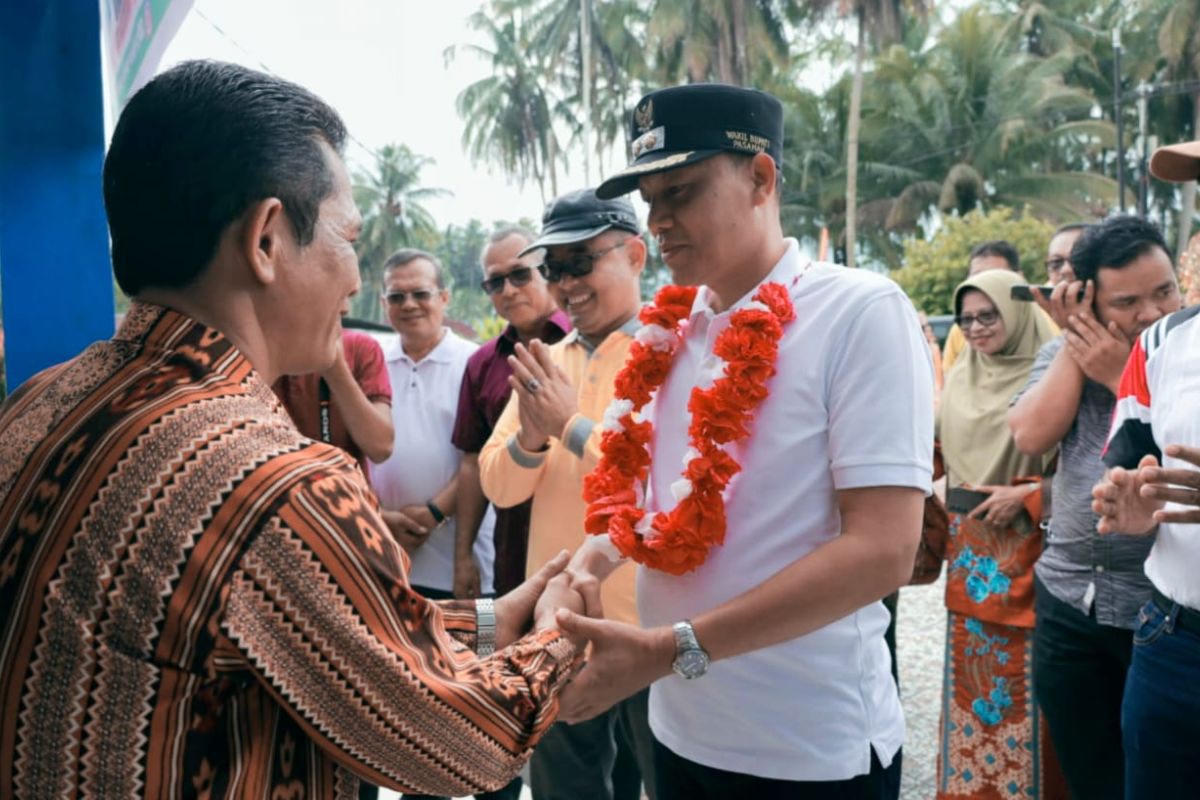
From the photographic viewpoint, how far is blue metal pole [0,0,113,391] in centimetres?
199

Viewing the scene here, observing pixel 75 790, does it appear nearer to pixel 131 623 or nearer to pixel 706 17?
pixel 131 623

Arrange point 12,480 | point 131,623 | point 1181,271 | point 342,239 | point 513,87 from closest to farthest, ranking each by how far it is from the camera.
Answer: point 131,623
point 12,480
point 342,239
point 1181,271
point 513,87

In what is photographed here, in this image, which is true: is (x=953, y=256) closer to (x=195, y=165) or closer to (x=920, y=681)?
(x=920, y=681)

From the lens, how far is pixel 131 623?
40.8 inches

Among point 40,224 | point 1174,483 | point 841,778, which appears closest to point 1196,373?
point 1174,483

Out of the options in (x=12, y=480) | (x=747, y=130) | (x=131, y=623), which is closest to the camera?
(x=131, y=623)

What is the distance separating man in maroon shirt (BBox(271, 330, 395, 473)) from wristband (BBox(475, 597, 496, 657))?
6.05ft

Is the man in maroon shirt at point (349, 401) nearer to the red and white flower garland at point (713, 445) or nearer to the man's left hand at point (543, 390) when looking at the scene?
the man's left hand at point (543, 390)

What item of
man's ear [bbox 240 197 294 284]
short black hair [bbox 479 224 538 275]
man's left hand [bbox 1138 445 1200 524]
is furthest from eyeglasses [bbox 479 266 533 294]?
man's ear [bbox 240 197 294 284]

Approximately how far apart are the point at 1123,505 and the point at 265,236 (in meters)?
1.93

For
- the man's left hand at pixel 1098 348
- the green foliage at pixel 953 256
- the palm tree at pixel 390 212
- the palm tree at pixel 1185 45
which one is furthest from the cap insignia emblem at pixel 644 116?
the palm tree at pixel 390 212

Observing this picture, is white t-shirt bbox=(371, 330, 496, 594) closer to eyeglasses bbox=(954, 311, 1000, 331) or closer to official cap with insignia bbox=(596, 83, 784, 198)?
eyeglasses bbox=(954, 311, 1000, 331)

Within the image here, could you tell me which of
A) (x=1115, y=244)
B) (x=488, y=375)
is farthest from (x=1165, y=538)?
(x=488, y=375)

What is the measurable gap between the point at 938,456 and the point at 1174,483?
2.13 meters
